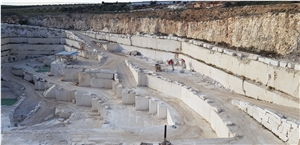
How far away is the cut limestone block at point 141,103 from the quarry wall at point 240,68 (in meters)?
4.72

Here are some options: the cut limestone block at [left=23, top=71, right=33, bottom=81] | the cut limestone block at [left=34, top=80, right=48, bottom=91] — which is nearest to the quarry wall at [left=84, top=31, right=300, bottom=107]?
the cut limestone block at [left=34, top=80, right=48, bottom=91]

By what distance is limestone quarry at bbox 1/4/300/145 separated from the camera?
12211 millimetres

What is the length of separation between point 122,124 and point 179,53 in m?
10.9

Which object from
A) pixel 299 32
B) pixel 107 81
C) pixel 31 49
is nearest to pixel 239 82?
pixel 299 32

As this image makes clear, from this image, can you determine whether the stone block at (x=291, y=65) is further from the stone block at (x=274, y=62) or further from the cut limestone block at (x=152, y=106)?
the cut limestone block at (x=152, y=106)

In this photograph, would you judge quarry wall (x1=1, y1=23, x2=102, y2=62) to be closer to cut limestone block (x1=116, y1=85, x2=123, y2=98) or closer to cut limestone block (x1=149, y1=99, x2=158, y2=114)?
cut limestone block (x1=116, y1=85, x2=123, y2=98)

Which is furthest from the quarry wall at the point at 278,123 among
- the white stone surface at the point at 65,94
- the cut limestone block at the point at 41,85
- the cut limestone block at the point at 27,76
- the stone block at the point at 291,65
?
the cut limestone block at the point at 27,76

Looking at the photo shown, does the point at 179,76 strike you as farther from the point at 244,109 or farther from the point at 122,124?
the point at 244,109

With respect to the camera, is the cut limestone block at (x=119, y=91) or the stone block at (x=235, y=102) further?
the cut limestone block at (x=119, y=91)

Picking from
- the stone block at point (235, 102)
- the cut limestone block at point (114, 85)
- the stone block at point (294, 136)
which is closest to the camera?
the stone block at point (294, 136)

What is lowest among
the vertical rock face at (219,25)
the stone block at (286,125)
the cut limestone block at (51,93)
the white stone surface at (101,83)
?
the cut limestone block at (51,93)

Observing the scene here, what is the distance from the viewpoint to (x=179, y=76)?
20.2 metres

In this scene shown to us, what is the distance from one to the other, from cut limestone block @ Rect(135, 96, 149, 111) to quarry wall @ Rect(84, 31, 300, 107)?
4.72m

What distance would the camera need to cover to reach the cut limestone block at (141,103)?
18078 millimetres
